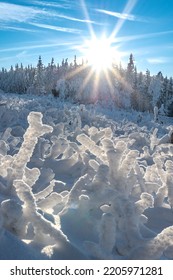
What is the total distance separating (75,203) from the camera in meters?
2.24

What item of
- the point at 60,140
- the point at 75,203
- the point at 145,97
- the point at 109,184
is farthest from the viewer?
the point at 145,97

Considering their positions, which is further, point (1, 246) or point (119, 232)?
point (119, 232)

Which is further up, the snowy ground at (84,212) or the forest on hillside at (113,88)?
the snowy ground at (84,212)

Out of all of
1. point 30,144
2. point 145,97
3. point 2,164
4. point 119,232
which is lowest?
point 145,97

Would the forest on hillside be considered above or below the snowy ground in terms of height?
below

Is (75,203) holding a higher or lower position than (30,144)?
lower

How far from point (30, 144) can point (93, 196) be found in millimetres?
506

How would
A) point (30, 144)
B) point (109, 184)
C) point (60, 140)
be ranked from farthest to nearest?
1. point (60, 140)
2. point (109, 184)
3. point (30, 144)

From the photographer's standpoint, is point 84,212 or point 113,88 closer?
point 84,212

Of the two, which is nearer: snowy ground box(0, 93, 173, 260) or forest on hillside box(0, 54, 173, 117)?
snowy ground box(0, 93, 173, 260)

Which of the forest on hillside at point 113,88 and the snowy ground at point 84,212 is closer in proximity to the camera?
the snowy ground at point 84,212

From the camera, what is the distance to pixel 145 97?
256ft
